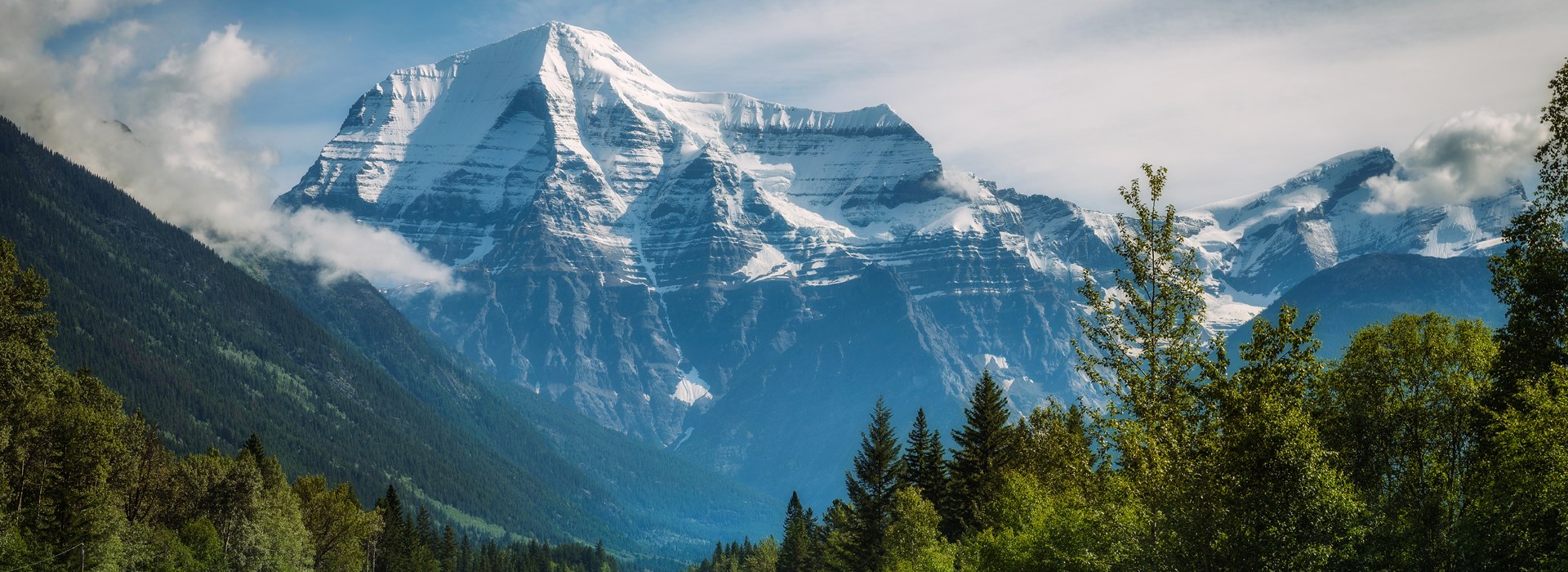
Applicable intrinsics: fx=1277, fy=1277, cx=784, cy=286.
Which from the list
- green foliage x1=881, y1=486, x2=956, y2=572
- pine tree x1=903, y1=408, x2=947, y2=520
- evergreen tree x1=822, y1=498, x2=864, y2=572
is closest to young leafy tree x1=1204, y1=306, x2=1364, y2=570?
green foliage x1=881, y1=486, x2=956, y2=572

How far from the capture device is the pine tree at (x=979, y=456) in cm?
7502

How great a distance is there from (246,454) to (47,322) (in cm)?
4618

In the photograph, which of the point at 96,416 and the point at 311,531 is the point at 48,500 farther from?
the point at 311,531

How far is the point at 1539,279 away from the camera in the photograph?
35875 millimetres

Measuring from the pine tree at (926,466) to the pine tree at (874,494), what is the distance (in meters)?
1.22

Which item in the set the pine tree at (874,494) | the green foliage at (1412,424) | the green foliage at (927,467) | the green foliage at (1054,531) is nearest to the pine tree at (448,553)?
the pine tree at (874,494)

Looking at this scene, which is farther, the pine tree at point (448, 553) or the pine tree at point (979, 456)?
the pine tree at point (448, 553)

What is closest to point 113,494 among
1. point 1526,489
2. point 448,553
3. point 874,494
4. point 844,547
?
point 844,547

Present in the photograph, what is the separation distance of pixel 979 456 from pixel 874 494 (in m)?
11.6

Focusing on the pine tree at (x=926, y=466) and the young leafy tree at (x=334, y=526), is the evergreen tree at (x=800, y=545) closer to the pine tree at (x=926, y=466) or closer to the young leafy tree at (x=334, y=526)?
the pine tree at (x=926, y=466)

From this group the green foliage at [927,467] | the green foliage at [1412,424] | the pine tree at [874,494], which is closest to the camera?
the green foliage at [1412,424]

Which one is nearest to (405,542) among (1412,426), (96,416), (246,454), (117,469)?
(246,454)

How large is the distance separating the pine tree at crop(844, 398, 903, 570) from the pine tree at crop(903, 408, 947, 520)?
4.00ft

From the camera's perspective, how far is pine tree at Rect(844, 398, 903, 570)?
8406cm
